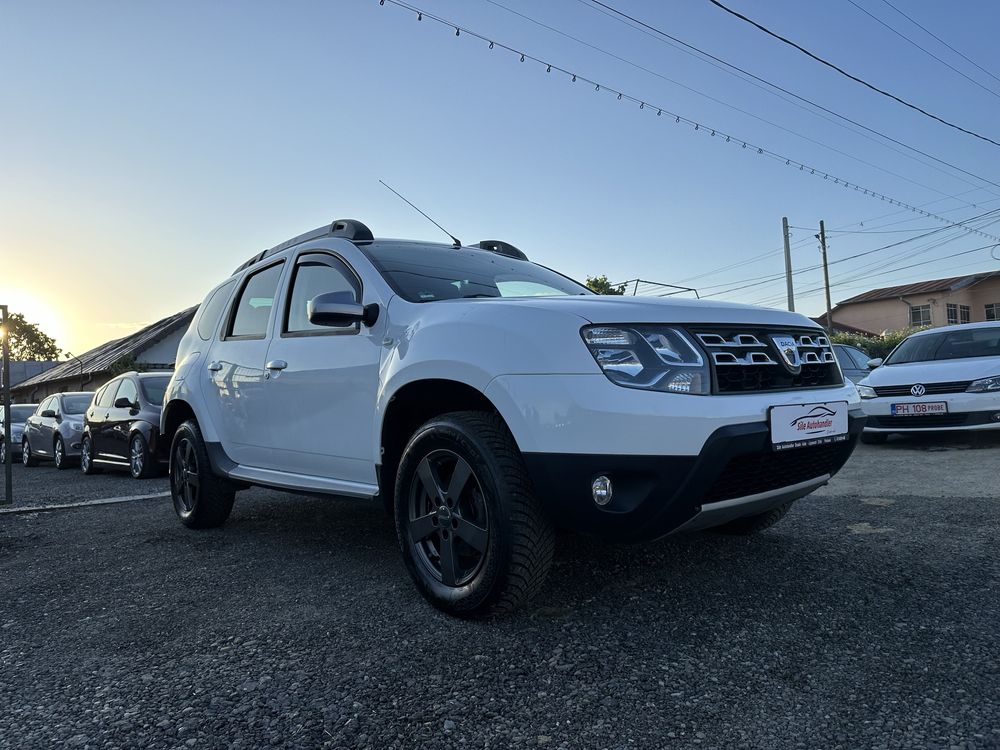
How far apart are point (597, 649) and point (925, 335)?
27.9ft

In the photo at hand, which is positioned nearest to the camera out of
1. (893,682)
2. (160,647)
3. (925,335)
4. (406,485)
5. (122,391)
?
(893,682)

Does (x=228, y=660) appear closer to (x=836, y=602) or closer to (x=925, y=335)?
(x=836, y=602)

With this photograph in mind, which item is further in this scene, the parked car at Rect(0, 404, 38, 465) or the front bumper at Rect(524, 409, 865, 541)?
the parked car at Rect(0, 404, 38, 465)

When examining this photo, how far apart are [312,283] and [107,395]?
7.94 meters

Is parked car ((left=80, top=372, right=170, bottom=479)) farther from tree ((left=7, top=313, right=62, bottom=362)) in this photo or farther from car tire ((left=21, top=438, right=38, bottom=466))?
tree ((left=7, top=313, right=62, bottom=362))

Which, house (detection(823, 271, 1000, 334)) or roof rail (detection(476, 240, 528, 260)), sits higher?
house (detection(823, 271, 1000, 334))

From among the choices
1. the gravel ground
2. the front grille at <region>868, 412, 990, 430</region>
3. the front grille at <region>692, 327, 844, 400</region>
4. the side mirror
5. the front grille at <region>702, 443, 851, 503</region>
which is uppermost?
the side mirror

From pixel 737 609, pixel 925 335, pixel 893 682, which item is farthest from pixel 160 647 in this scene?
pixel 925 335

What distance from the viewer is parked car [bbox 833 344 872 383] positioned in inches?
411

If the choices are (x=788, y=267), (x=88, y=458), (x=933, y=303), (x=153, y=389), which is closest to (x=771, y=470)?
(x=153, y=389)

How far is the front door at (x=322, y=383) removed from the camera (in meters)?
3.38

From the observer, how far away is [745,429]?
8.25 ft

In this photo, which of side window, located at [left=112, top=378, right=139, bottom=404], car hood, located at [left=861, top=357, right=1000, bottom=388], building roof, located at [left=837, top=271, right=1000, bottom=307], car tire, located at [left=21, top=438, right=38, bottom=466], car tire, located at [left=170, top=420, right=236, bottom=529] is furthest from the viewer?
building roof, located at [left=837, top=271, right=1000, bottom=307]

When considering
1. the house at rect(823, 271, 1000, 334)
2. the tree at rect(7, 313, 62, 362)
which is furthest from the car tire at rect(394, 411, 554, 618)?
the tree at rect(7, 313, 62, 362)
